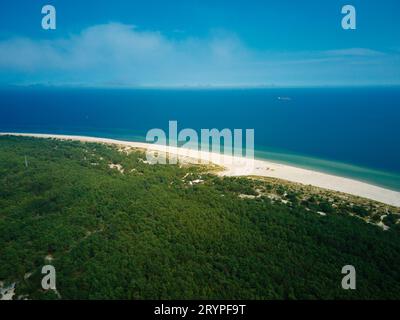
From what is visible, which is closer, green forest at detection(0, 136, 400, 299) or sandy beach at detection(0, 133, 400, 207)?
green forest at detection(0, 136, 400, 299)

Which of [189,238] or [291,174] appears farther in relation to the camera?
[291,174]

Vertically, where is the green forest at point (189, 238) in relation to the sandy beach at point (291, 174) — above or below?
below

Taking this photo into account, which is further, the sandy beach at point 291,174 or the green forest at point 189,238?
the sandy beach at point 291,174

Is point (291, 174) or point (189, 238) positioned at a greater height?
point (291, 174)

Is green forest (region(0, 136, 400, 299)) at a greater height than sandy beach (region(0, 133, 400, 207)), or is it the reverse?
sandy beach (region(0, 133, 400, 207))

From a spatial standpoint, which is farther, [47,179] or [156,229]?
[47,179]
